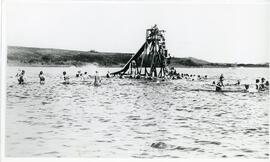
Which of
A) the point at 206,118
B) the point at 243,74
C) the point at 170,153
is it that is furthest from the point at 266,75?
the point at 170,153

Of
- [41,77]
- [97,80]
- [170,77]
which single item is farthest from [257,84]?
[41,77]

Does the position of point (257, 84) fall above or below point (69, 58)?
below

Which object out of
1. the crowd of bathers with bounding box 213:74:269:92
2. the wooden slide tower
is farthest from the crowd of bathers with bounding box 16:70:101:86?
the crowd of bathers with bounding box 213:74:269:92

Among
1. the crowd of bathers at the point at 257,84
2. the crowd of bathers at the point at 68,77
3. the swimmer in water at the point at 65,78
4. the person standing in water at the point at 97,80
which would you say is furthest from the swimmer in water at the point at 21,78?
the crowd of bathers at the point at 257,84

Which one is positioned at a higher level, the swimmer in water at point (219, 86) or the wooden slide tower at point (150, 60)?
the wooden slide tower at point (150, 60)

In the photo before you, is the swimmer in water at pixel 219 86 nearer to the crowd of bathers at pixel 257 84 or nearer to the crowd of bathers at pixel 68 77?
the crowd of bathers at pixel 257 84

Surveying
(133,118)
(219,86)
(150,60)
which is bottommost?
(133,118)

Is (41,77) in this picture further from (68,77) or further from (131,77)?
(131,77)
